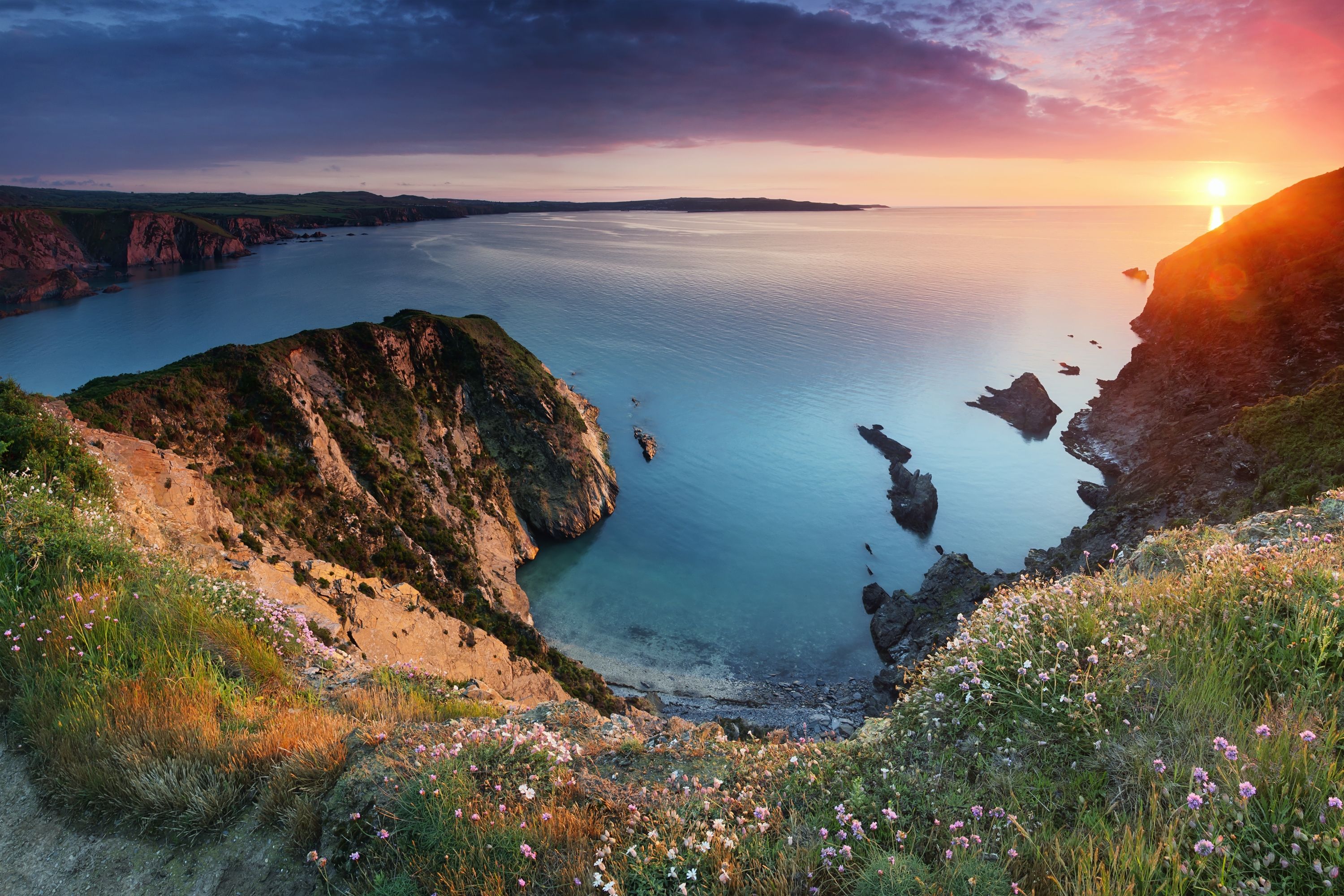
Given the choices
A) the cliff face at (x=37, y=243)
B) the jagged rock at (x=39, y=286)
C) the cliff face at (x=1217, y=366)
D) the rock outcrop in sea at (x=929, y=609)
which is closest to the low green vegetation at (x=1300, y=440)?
the cliff face at (x=1217, y=366)

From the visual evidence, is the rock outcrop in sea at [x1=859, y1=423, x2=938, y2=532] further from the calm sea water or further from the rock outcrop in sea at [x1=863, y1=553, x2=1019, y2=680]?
the rock outcrop in sea at [x1=863, y1=553, x2=1019, y2=680]

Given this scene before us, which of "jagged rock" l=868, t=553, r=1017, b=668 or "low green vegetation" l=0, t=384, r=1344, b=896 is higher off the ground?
"low green vegetation" l=0, t=384, r=1344, b=896

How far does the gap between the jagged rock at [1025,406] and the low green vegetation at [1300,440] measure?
122 feet

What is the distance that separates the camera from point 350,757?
4996mm

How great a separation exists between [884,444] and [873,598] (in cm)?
→ 2929

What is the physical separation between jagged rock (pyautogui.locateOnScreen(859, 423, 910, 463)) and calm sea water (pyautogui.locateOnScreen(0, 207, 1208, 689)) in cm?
134

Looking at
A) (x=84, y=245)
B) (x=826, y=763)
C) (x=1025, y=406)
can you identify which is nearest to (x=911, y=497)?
(x=1025, y=406)

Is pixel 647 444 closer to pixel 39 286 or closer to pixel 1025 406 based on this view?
pixel 1025 406

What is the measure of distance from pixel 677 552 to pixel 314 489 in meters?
27.7

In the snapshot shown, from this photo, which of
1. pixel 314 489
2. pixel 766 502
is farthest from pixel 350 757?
pixel 766 502

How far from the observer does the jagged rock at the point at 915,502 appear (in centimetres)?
5119

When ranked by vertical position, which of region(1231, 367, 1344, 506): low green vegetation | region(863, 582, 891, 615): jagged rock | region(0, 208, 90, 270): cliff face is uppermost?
region(0, 208, 90, 270): cliff face

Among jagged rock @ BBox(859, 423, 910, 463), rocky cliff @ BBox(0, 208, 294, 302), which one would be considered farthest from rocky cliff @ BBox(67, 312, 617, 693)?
rocky cliff @ BBox(0, 208, 294, 302)

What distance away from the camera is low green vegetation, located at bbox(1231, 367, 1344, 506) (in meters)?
25.4
